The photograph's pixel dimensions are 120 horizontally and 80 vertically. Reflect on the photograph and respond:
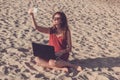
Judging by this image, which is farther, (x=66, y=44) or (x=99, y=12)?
(x=99, y=12)

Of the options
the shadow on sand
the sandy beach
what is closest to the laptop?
the sandy beach

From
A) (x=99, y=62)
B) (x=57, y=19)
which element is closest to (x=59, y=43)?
(x=57, y=19)

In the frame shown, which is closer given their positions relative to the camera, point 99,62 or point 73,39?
point 99,62

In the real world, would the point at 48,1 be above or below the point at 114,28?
above

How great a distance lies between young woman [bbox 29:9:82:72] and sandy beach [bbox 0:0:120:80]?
11cm

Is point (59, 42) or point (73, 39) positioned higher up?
point (59, 42)

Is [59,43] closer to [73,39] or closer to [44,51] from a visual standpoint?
[44,51]

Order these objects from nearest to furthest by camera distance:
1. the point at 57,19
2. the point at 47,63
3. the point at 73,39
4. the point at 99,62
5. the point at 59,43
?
1. the point at 57,19
2. the point at 47,63
3. the point at 59,43
4. the point at 99,62
5. the point at 73,39

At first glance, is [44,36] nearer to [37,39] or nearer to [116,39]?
[37,39]

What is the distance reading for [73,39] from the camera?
7.54 m

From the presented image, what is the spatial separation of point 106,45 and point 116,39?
80 centimetres

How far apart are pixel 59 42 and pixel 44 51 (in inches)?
13.8

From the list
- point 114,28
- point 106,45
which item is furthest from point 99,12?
point 106,45

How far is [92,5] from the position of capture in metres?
12.6
